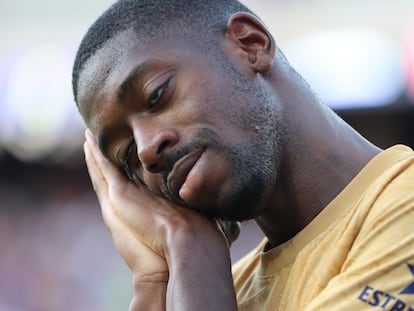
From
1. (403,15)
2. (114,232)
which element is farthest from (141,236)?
(403,15)

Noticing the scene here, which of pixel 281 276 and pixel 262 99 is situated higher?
pixel 262 99

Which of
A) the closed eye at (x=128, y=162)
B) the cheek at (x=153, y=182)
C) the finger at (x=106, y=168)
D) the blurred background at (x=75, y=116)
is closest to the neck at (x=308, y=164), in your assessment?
the cheek at (x=153, y=182)

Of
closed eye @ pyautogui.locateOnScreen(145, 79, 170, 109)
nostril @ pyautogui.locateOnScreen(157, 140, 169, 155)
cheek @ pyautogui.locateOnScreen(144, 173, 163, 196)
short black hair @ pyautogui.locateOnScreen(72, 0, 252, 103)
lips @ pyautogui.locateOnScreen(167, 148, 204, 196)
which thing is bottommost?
cheek @ pyautogui.locateOnScreen(144, 173, 163, 196)

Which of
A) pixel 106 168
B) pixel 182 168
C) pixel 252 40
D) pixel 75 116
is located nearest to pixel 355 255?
pixel 182 168

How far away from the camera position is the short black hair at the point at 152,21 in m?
2.64

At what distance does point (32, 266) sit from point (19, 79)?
2.08 metres

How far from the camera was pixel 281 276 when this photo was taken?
2.55 meters

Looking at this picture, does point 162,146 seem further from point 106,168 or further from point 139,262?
point 106,168

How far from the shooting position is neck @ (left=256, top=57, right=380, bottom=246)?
2.56m

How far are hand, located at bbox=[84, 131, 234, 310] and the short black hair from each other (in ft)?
1.24

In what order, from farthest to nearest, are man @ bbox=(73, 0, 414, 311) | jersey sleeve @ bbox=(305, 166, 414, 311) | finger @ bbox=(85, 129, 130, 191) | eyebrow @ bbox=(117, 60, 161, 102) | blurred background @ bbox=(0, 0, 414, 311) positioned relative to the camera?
1. blurred background @ bbox=(0, 0, 414, 311)
2. finger @ bbox=(85, 129, 130, 191)
3. eyebrow @ bbox=(117, 60, 161, 102)
4. man @ bbox=(73, 0, 414, 311)
5. jersey sleeve @ bbox=(305, 166, 414, 311)

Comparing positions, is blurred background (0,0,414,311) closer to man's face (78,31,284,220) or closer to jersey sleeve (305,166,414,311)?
man's face (78,31,284,220)

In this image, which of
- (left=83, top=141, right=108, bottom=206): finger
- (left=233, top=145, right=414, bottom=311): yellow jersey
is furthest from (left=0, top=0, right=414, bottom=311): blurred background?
(left=233, top=145, right=414, bottom=311): yellow jersey

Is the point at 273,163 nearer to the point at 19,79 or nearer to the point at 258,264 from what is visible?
the point at 258,264
